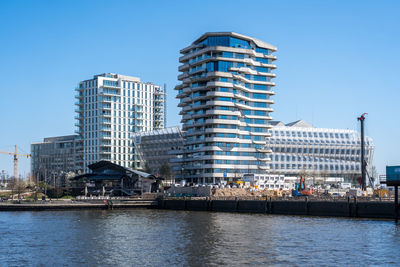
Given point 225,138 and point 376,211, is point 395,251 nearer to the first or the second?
point 376,211

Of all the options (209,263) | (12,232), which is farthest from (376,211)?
(12,232)

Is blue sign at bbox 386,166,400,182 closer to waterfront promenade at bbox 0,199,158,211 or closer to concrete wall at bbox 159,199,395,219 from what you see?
concrete wall at bbox 159,199,395,219

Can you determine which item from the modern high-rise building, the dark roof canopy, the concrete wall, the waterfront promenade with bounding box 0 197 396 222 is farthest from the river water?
the modern high-rise building

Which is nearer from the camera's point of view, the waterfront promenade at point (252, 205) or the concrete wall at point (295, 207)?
the concrete wall at point (295, 207)

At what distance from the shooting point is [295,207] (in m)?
115

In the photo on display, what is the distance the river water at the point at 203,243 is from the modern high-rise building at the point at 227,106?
92503 mm

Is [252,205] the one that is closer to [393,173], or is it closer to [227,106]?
[393,173]

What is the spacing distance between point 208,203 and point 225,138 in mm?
57178

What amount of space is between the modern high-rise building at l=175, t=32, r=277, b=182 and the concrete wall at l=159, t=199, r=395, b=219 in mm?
47649

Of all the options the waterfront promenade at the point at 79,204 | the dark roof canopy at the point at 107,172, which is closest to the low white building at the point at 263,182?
the dark roof canopy at the point at 107,172

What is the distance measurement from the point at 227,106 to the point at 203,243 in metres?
124

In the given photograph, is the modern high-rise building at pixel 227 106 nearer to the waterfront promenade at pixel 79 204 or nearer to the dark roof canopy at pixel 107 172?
the dark roof canopy at pixel 107 172

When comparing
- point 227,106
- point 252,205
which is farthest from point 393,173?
point 227,106

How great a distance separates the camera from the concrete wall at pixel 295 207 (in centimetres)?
9994
